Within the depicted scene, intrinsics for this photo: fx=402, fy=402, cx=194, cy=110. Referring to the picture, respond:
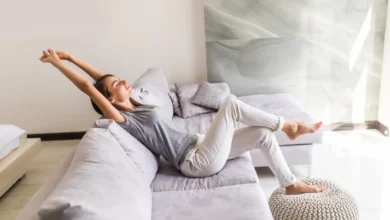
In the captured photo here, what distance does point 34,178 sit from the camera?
133 inches

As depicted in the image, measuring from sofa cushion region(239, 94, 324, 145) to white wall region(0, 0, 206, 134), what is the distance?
0.70 meters

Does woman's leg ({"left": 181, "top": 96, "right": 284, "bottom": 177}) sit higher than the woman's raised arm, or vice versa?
the woman's raised arm

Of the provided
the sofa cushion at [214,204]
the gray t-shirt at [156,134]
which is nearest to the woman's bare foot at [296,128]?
the sofa cushion at [214,204]

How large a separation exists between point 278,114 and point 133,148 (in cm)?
157

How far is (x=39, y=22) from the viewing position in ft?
12.8

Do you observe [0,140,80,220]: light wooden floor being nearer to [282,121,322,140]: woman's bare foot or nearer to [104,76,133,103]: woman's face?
[104,76,133,103]: woman's face

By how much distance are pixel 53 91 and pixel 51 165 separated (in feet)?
2.73

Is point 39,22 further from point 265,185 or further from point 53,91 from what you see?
point 265,185

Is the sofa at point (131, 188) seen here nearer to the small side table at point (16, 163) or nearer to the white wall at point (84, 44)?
the small side table at point (16, 163)

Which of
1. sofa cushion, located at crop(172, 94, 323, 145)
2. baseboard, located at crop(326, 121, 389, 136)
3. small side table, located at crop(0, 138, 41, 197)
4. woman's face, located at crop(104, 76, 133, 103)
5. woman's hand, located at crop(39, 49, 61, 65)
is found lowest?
baseboard, located at crop(326, 121, 389, 136)

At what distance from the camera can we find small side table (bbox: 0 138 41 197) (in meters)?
2.94

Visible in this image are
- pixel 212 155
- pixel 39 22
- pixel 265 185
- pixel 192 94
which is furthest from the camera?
pixel 39 22

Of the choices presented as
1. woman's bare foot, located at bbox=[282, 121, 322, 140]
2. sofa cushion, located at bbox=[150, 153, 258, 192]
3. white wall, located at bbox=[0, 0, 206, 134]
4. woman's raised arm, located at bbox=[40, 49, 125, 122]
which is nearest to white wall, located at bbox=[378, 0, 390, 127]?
white wall, located at bbox=[0, 0, 206, 134]

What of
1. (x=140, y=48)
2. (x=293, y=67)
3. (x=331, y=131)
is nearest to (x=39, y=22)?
(x=140, y=48)
